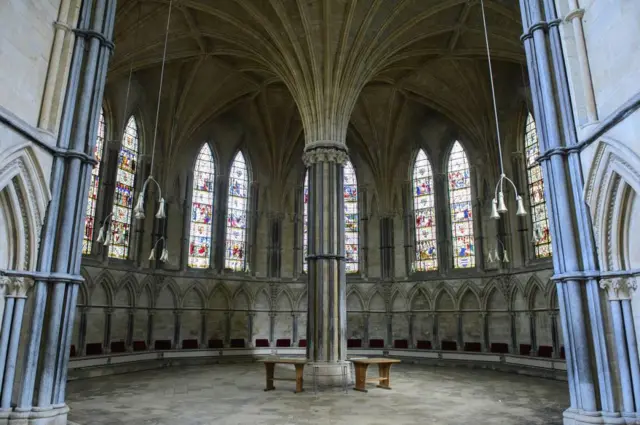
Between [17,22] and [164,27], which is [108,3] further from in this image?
[164,27]

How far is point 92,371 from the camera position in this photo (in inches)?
707

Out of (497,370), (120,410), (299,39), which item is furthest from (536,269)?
(120,410)

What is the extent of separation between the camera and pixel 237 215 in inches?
1014

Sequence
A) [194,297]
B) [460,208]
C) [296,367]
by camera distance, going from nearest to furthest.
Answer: [296,367]
[194,297]
[460,208]

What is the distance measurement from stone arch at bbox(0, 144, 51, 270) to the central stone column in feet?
34.1

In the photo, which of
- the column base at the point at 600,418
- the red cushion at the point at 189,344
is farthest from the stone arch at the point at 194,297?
the column base at the point at 600,418

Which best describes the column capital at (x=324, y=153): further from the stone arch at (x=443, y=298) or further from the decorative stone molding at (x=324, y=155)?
the stone arch at (x=443, y=298)

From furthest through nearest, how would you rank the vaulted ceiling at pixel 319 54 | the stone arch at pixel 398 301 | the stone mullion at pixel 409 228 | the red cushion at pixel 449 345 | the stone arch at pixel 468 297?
the stone mullion at pixel 409 228
the stone arch at pixel 398 301
the red cushion at pixel 449 345
the stone arch at pixel 468 297
the vaulted ceiling at pixel 319 54

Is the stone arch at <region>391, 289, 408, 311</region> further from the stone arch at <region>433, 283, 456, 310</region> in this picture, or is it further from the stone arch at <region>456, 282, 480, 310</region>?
the stone arch at <region>456, 282, 480, 310</region>

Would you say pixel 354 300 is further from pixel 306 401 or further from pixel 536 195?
pixel 306 401

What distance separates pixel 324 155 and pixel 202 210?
31.0 feet

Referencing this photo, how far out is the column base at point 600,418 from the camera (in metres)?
7.05

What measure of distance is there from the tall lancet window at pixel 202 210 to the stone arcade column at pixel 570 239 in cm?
1885

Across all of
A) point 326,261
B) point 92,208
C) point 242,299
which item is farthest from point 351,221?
point 92,208
